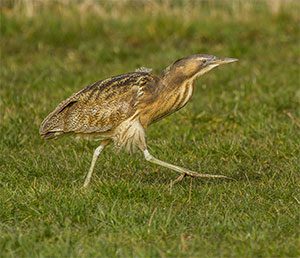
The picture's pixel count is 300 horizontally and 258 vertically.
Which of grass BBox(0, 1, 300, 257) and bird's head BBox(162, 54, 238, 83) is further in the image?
bird's head BBox(162, 54, 238, 83)

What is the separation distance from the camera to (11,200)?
6996 mm

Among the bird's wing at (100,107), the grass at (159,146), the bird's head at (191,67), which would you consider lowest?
the grass at (159,146)

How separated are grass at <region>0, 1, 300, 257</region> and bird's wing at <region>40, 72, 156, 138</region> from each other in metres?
0.40

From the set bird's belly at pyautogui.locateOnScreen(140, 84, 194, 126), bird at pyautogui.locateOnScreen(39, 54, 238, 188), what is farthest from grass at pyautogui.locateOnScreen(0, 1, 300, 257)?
bird's belly at pyautogui.locateOnScreen(140, 84, 194, 126)

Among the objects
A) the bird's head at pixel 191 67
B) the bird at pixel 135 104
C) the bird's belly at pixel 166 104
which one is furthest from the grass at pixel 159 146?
the bird's head at pixel 191 67

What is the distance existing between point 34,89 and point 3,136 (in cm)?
247

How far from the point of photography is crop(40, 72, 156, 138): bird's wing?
7.59 m

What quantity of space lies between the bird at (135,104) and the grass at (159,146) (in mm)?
344

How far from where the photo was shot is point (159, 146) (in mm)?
9055

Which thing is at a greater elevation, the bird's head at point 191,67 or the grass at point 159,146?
the bird's head at point 191,67

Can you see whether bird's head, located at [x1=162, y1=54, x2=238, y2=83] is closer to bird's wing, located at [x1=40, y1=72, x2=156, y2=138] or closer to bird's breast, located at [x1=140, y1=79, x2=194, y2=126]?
bird's breast, located at [x1=140, y1=79, x2=194, y2=126]

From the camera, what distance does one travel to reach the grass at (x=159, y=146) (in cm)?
615

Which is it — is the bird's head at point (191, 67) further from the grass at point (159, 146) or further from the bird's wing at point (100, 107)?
the grass at point (159, 146)

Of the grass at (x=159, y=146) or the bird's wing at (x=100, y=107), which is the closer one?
the grass at (x=159, y=146)
